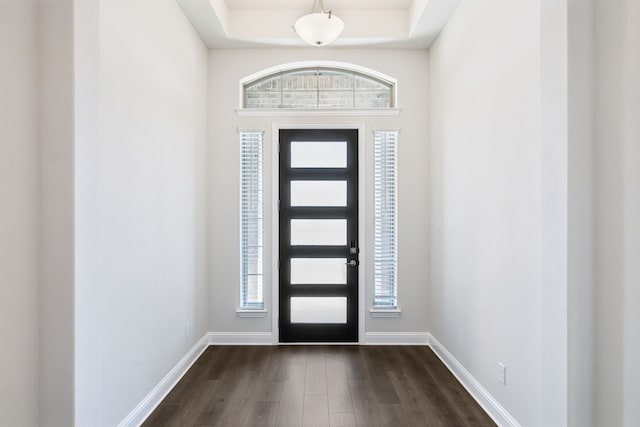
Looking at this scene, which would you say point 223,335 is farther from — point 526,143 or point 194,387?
point 526,143

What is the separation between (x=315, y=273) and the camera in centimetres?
388

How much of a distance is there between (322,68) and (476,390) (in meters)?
3.48

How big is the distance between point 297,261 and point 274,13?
262 cm

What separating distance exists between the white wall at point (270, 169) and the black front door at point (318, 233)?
0.16 metres

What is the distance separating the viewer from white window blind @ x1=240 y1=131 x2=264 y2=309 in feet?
12.6

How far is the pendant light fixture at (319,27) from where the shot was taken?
2.84 m

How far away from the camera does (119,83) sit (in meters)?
2.11

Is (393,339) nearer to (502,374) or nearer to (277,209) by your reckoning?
(502,374)

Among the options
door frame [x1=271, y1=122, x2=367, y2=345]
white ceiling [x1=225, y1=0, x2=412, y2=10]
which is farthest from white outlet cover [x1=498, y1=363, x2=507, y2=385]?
white ceiling [x1=225, y1=0, x2=412, y2=10]

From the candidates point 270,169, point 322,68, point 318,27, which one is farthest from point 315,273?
point 318,27

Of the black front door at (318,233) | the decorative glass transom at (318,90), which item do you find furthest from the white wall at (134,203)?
the black front door at (318,233)
